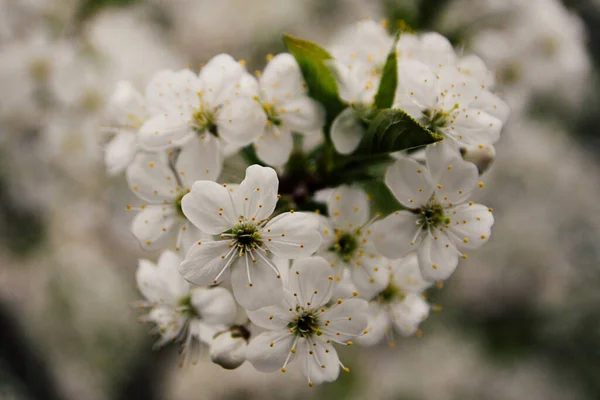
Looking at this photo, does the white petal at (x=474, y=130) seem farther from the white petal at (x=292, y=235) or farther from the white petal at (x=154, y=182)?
the white petal at (x=154, y=182)

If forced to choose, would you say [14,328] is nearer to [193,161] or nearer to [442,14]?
[193,161]

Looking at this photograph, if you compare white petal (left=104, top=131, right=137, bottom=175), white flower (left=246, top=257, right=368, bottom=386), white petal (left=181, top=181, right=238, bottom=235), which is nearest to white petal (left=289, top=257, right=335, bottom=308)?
white flower (left=246, top=257, right=368, bottom=386)

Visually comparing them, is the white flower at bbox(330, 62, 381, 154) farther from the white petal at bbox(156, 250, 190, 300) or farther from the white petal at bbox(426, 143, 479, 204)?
the white petal at bbox(156, 250, 190, 300)

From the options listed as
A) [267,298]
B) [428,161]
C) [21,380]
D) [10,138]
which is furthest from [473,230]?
[21,380]

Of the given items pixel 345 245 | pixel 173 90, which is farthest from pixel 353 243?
pixel 173 90

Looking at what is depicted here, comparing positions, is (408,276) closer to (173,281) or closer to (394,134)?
(394,134)

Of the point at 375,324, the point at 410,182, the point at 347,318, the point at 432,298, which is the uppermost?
the point at 410,182
